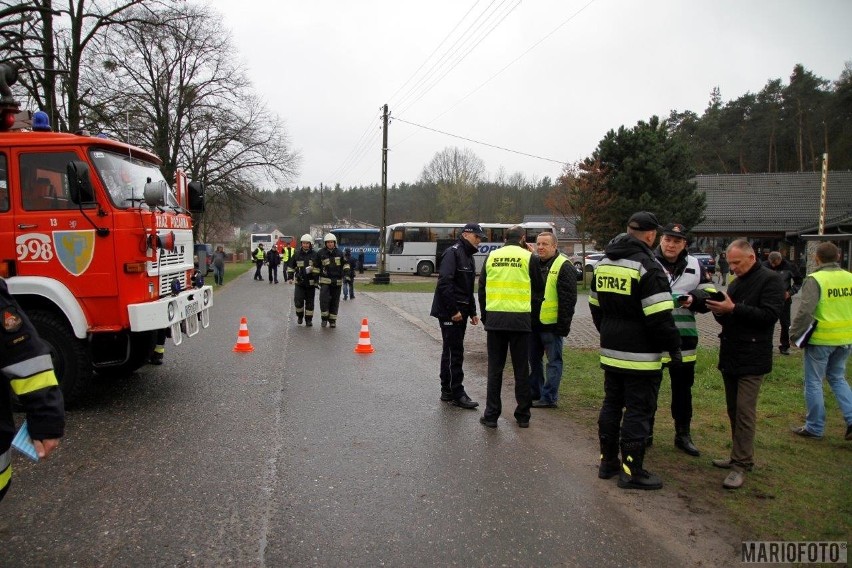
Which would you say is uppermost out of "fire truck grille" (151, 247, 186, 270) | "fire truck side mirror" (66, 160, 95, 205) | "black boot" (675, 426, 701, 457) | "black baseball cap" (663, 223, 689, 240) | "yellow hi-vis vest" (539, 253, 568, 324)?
"fire truck side mirror" (66, 160, 95, 205)

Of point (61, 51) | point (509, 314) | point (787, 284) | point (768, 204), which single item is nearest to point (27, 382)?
point (509, 314)

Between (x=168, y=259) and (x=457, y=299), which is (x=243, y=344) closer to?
(x=168, y=259)

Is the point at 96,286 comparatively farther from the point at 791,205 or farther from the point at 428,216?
the point at 428,216

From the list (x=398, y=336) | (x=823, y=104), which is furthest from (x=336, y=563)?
(x=823, y=104)

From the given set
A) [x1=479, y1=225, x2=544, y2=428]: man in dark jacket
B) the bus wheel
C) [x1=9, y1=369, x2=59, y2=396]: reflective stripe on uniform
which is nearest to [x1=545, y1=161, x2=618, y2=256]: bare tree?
the bus wheel

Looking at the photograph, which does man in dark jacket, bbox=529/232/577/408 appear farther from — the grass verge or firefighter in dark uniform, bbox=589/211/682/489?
firefighter in dark uniform, bbox=589/211/682/489

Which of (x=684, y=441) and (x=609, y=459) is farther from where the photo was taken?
(x=684, y=441)

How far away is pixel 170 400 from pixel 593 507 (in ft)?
15.5

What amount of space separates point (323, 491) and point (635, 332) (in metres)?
2.46

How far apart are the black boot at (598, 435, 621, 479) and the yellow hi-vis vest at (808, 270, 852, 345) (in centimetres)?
244

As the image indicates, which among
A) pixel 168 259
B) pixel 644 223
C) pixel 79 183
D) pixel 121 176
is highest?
pixel 121 176

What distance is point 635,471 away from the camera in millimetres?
4258

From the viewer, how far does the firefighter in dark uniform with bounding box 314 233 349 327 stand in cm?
1225

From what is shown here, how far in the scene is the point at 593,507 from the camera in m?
3.95
